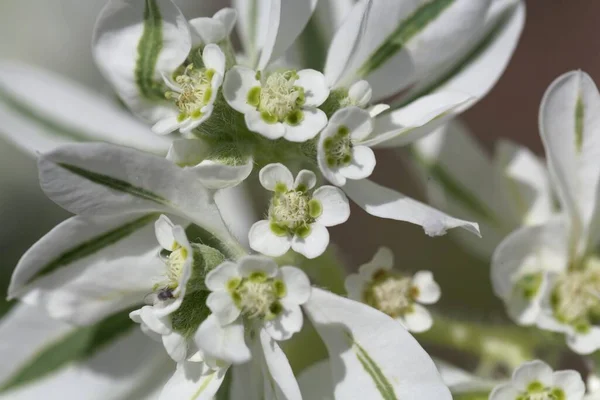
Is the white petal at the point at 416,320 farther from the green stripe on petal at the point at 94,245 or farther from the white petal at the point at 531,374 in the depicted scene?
the green stripe on petal at the point at 94,245

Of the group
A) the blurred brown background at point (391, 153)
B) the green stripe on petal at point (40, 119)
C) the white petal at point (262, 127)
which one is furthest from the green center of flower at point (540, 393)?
the blurred brown background at point (391, 153)

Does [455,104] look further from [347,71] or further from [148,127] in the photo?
[148,127]

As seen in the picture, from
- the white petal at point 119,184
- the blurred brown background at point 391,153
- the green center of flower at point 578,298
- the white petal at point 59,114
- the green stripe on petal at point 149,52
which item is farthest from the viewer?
the blurred brown background at point 391,153

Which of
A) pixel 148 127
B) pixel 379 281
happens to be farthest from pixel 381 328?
pixel 148 127

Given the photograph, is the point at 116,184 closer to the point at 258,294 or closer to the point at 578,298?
the point at 258,294

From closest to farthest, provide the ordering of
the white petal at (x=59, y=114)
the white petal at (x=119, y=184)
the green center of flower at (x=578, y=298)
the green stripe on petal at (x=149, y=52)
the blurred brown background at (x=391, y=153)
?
the white petal at (x=119, y=184)
the green stripe on petal at (x=149, y=52)
the green center of flower at (x=578, y=298)
the white petal at (x=59, y=114)
the blurred brown background at (x=391, y=153)

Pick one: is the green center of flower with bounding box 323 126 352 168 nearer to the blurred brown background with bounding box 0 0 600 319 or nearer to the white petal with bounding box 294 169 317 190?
the white petal with bounding box 294 169 317 190

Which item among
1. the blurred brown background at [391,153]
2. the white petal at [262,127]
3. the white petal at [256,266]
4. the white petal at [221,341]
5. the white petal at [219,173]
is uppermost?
the white petal at [262,127]

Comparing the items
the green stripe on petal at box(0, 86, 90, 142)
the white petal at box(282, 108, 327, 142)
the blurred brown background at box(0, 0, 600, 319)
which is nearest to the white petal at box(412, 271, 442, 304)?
the white petal at box(282, 108, 327, 142)
